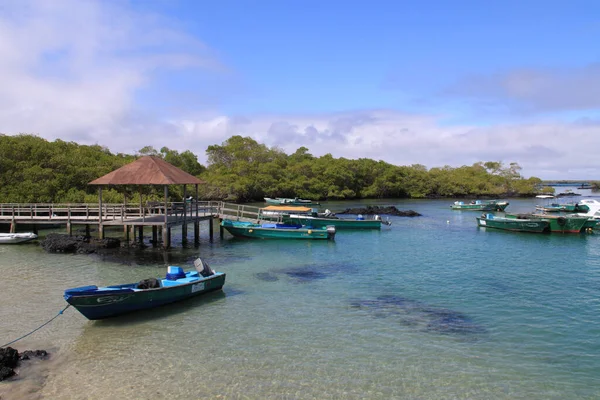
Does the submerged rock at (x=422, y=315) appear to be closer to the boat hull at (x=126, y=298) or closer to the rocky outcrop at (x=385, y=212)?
the boat hull at (x=126, y=298)

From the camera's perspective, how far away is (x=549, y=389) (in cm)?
940

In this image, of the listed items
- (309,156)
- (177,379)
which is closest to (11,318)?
(177,379)

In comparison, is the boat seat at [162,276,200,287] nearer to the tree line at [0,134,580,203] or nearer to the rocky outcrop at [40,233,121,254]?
the rocky outcrop at [40,233,121,254]

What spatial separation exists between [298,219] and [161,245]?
12406 mm

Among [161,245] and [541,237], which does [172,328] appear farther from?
[541,237]

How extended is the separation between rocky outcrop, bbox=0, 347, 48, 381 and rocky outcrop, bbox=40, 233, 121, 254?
14487 mm

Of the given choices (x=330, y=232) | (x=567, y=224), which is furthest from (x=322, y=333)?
(x=567, y=224)

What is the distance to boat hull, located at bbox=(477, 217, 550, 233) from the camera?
117 ft

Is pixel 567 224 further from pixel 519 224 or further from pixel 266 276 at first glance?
pixel 266 276

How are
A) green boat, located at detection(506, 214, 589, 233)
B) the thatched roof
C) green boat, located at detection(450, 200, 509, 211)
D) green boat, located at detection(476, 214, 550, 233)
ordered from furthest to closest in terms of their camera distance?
green boat, located at detection(450, 200, 509, 211)
green boat, located at detection(476, 214, 550, 233)
green boat, located at detection(506, 214, 589, 233)
the thatched roof

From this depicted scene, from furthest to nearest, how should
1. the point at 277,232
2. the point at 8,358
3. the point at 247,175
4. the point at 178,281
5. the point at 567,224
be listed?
the point at 247,175 < the point at 567,224 < the point at 277,232 < the point at 178,281 < the point at 8,358

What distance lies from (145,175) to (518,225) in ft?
99.8

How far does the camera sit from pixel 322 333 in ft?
40.6

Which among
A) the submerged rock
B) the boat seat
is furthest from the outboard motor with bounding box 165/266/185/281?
the submerged rock
